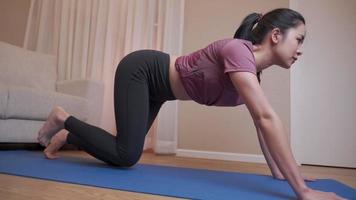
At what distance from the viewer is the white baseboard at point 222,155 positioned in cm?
228

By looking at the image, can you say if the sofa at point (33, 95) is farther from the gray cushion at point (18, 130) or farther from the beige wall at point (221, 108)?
the beige wall at point (221, 108)

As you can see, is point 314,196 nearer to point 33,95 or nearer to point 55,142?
point 55,142

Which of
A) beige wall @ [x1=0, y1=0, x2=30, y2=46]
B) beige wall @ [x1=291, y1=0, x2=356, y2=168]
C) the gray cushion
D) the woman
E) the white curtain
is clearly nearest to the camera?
the woman

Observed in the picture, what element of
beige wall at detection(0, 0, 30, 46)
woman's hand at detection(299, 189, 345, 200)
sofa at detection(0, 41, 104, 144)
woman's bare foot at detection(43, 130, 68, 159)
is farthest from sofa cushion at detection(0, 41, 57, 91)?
woman's hand at detection(299, 189, 345, 200)

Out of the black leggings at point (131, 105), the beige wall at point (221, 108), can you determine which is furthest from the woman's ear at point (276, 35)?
the beige wall at point (221, 108)

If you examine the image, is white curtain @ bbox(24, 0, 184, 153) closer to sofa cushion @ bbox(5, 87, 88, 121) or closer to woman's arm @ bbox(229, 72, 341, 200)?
sofa cushion @ bbox(5, 87, 88, 121)

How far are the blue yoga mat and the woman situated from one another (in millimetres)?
94

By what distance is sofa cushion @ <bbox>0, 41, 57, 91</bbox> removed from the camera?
7.80 feet

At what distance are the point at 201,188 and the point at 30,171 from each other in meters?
0.67

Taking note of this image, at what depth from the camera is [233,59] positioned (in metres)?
0.98

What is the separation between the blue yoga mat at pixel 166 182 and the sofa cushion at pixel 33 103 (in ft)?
1.93

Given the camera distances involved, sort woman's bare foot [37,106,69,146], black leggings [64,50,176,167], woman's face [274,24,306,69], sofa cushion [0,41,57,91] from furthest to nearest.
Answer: sofa cushion [0,41,57,91]
woman's bare foot [37,106,69,146]
black leggings [64,50,176,167]
woman's face [274,24,306,69]

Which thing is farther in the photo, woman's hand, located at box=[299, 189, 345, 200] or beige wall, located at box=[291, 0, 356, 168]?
beige wall, located at box=[291, 0, 356, 168]

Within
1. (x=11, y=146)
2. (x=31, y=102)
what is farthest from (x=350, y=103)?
(x=11, y=146)
